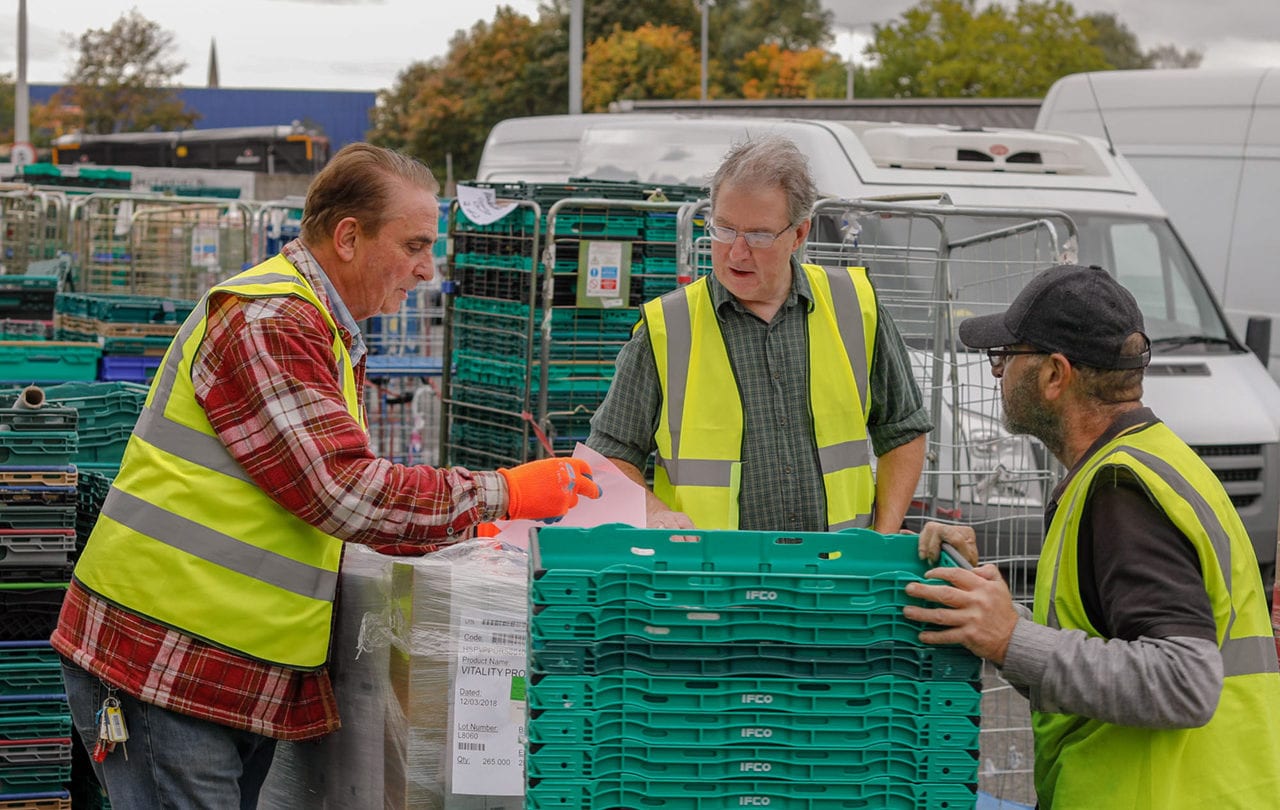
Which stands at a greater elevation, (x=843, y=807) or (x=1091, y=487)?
(x=1091, y=487)

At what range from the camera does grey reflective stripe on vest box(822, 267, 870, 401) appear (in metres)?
3.89

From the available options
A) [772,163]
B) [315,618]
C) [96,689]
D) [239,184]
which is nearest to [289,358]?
[315,618]

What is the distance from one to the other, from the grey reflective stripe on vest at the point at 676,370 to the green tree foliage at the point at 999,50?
127ft

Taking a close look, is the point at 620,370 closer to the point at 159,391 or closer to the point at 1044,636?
the point at 159,391

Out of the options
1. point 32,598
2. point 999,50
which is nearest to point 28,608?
point 32,598

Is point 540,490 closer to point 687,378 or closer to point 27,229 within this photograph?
point 687,378

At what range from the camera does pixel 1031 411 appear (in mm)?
2715

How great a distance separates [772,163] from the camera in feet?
12.2

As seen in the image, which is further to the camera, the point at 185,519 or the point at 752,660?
the point at 185,519

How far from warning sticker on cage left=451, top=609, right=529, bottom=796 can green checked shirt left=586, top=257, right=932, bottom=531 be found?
2.24ft

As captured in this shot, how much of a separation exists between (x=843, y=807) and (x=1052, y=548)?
0.65m

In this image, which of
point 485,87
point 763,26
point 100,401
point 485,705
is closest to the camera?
point 485,705

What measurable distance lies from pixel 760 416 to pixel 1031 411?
1159 millimetres

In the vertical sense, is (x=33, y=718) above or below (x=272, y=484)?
below
